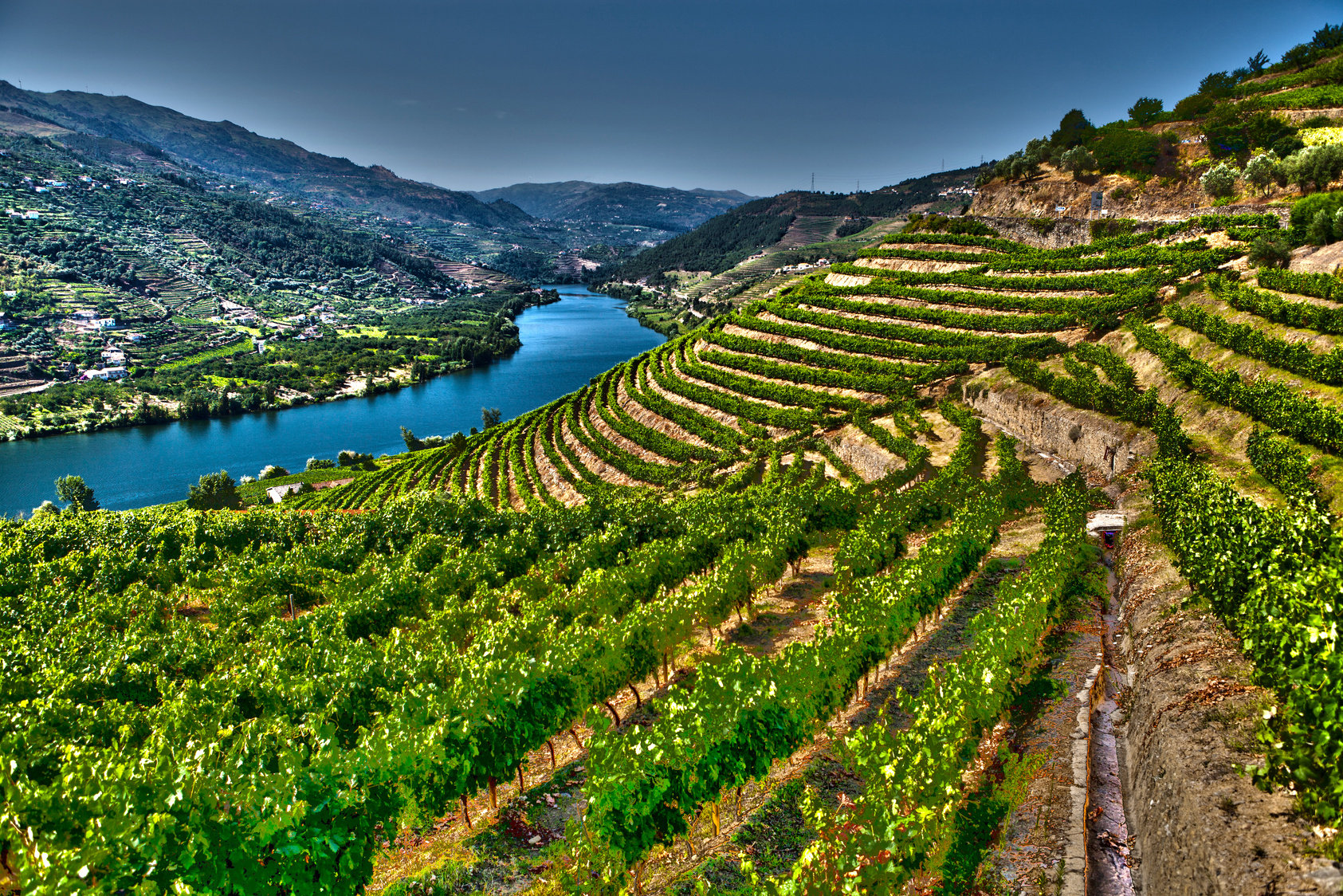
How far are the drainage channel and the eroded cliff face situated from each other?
60.9 ft

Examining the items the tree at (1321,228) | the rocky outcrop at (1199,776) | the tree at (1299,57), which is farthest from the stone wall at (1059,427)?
the tree at (1299,57)

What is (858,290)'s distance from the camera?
254 feet

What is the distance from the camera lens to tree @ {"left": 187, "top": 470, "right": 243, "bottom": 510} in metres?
92.5

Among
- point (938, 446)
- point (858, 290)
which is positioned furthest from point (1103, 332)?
point (858, 290)

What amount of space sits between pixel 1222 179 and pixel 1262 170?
4.50 m

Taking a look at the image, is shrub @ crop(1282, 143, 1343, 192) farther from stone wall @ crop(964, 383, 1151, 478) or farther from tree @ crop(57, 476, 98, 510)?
tree @ crop(57, 476, 98, 510)

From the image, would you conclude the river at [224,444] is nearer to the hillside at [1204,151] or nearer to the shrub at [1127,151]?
the hillside at [1204,151]

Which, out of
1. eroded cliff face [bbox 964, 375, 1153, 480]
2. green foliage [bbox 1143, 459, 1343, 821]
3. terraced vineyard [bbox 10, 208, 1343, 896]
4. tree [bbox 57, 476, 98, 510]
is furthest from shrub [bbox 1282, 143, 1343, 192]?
tree [bbox 57, 476, 98, 510]

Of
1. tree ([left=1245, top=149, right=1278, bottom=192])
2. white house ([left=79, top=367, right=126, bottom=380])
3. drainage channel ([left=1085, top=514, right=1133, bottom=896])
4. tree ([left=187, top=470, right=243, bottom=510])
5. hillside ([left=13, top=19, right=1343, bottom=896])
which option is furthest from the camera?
white house ([left=79, top=367, right=126, bottom=380])

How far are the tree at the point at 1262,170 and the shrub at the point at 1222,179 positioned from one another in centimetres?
276

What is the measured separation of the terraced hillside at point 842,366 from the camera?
55.8 m

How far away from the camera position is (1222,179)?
2539 inches

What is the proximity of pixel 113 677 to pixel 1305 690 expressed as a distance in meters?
32.2

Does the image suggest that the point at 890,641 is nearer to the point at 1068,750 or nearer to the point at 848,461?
the point at 1068,750
